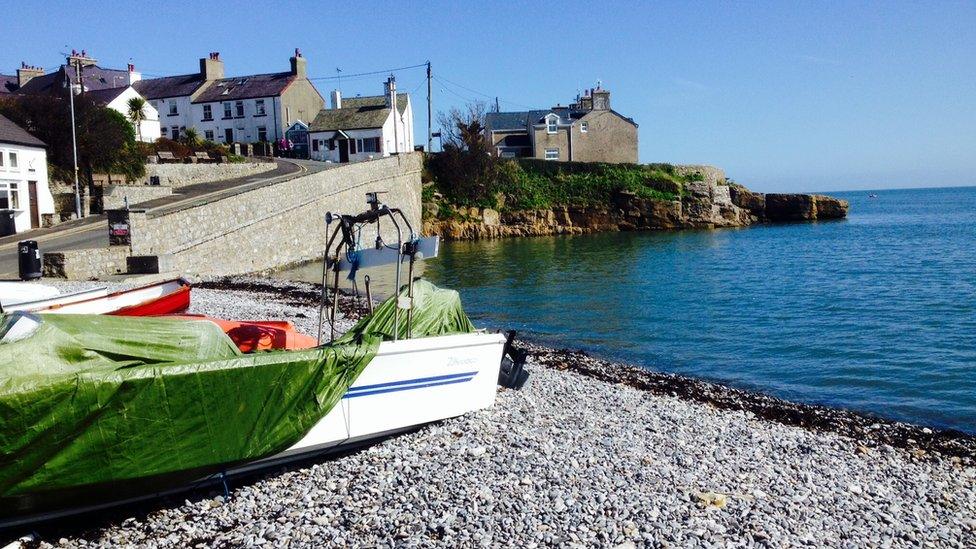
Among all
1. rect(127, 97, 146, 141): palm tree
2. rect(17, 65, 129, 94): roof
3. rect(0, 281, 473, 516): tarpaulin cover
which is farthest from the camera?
rect(17, 65, 129, 94): roof

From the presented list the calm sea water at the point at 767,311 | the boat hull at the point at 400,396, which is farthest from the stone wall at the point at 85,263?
the boat hull at the point at 400,396

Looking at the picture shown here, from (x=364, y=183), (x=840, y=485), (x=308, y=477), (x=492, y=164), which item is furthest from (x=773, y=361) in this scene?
(x=492, y=164)

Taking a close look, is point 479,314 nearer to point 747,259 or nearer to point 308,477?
point 308,477

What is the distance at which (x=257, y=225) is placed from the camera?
31.0 m

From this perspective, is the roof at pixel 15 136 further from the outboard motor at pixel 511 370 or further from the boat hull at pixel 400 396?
the boat hull at pixel 400 396

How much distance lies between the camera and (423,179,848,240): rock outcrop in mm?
57344

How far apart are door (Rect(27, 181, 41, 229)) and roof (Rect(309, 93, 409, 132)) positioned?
29.2 metres

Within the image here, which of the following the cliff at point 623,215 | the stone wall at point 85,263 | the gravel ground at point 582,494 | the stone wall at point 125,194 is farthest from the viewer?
the cliff at point 623,215

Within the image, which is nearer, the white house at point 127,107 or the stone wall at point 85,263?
the stone wall at point 85,263

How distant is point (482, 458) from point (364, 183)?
35.9 meters

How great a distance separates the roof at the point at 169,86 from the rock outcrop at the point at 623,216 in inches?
947

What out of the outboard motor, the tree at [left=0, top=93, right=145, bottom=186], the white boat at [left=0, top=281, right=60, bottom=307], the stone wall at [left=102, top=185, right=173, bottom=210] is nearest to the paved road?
the stone wall at [left=102, top=185, right=173, bottom=210]

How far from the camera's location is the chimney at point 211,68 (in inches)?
2530

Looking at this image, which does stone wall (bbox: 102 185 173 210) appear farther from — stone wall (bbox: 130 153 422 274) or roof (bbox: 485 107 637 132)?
roof (bbox: 485 107 637 132)
